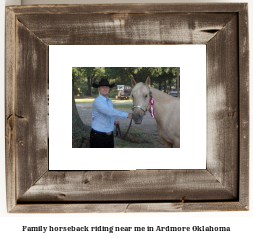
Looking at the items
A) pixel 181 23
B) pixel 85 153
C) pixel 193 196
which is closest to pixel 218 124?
pixel 193 196

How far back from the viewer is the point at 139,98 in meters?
1.08

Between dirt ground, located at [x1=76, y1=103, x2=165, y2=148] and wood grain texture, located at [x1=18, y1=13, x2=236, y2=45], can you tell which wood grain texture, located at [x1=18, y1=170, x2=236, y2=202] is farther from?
wood grain texture, located at [x1=18, y1=13, x2=236, y2=45]

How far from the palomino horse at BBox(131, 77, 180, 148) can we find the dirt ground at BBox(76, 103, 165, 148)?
0.02 meters

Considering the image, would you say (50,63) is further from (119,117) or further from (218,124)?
(218,124)

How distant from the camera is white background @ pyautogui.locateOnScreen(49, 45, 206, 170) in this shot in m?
1.06

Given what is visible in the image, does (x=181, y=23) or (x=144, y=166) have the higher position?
(x=181, y=23)

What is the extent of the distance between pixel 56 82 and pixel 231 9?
2.60ft

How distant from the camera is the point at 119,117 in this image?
1.06 m

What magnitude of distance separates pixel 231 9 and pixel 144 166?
0.75 metres

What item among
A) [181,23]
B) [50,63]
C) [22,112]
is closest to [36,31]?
[50,63]

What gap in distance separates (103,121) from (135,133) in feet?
0.48
